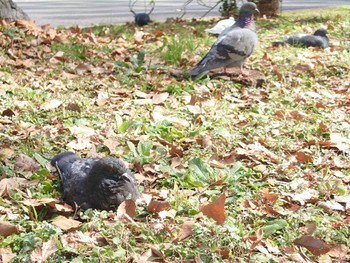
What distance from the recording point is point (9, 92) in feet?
18.7

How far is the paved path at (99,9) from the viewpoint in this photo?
38.3 feet

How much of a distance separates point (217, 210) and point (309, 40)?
5.42 meters

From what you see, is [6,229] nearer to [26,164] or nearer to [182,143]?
[26,164]

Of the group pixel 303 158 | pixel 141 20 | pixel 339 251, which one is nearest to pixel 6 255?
pixel 339 251

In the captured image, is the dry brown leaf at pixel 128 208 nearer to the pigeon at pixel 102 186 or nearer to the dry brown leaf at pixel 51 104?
the pigeon at pixel 102 186

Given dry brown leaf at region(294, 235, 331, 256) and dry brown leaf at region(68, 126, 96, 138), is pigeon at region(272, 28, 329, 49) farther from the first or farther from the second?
dry brown leaf at region(294, 235, 331, 256)

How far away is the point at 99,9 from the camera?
13680mm

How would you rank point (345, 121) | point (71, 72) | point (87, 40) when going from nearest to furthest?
point (345, 121) → point (71, 72) → point (87, 40)

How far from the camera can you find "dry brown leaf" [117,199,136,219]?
3.46 meters

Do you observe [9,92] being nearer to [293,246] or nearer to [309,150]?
[309,150]

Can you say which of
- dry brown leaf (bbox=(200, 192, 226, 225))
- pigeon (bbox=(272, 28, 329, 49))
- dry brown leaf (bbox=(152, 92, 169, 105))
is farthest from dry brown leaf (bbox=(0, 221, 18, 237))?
pigeon (bbox=(272, 28, 329, 49))

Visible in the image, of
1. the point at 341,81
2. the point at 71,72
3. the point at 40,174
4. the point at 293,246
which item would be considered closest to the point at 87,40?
the point at 71,72

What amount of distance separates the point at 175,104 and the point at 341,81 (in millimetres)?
2074

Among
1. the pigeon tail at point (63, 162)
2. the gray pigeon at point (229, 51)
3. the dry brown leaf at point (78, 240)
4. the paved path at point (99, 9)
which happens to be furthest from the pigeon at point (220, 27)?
the dry brown leaf at point (78, 240)
